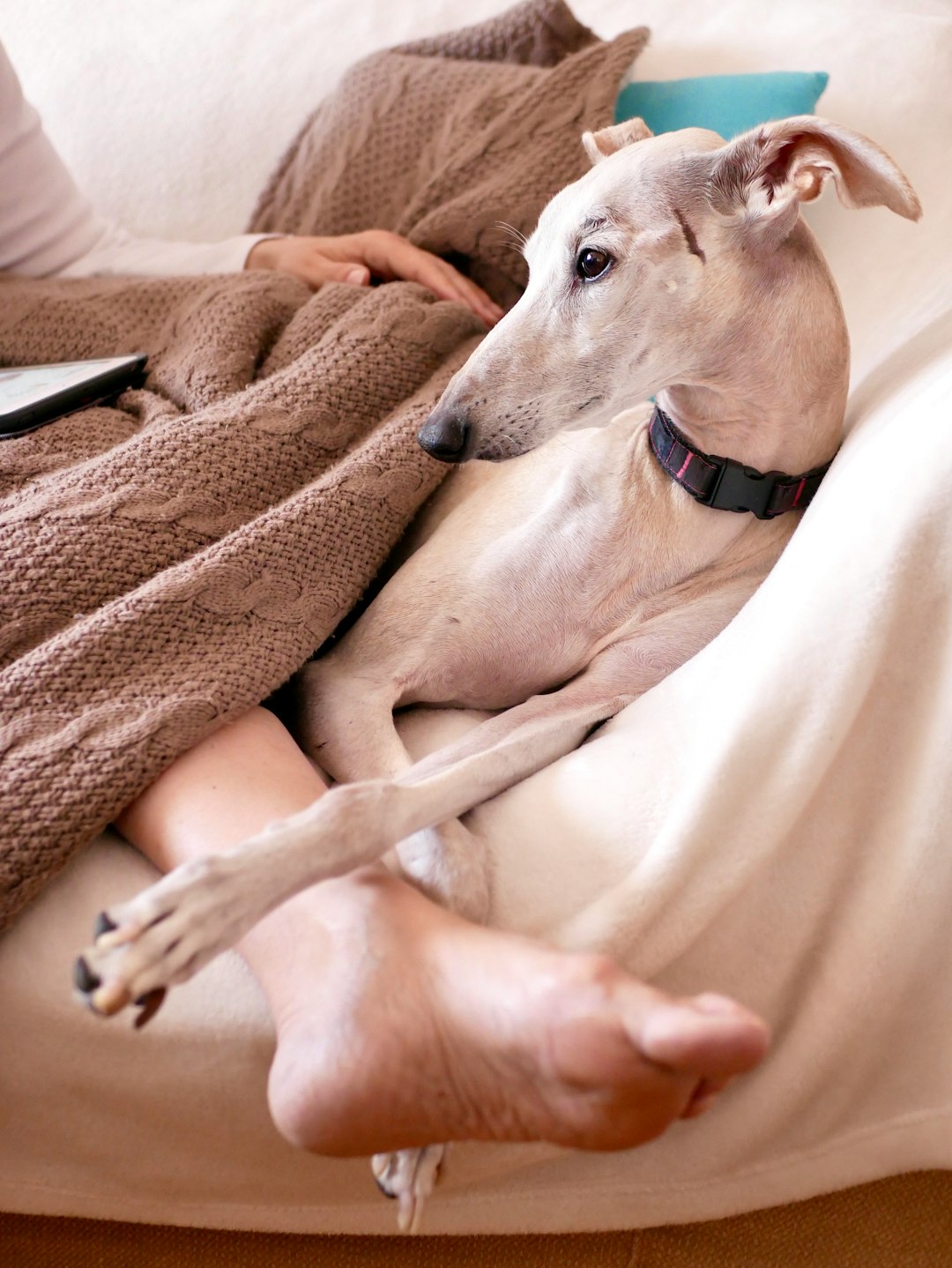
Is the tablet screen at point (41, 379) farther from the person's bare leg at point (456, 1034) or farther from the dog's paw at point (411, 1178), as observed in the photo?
the dog's paw at point (411, 1178)

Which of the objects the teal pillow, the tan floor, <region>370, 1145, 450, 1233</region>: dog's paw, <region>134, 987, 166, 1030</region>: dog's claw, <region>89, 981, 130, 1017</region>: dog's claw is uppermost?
the teal pillow

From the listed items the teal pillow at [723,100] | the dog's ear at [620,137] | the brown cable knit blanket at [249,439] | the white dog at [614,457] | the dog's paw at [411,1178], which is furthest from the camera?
the teal pillow at [723,100]

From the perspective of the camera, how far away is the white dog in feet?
3.61

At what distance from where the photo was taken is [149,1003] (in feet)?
2.49

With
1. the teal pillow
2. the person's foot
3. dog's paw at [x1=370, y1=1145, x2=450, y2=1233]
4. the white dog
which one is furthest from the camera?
the teal pillow

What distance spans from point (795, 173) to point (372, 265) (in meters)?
0.83

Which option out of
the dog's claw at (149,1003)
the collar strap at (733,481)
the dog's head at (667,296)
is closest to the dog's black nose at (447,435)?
the dog's head at (667,296)

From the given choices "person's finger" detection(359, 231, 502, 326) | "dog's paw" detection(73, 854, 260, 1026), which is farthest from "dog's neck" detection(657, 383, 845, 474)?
"dog's paw" detection(73, 854, 260, 1026)

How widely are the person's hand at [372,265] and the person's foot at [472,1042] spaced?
1129 millimetres

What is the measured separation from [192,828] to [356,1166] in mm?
363

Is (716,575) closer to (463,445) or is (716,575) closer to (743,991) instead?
(463,445)

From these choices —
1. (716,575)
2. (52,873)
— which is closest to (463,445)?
(716,575)

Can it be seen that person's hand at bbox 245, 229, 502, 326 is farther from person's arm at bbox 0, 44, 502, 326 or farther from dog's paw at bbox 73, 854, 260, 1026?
dog's paw at bbox 73, 854, 260, 1026

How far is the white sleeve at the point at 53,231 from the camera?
5.51 feet
